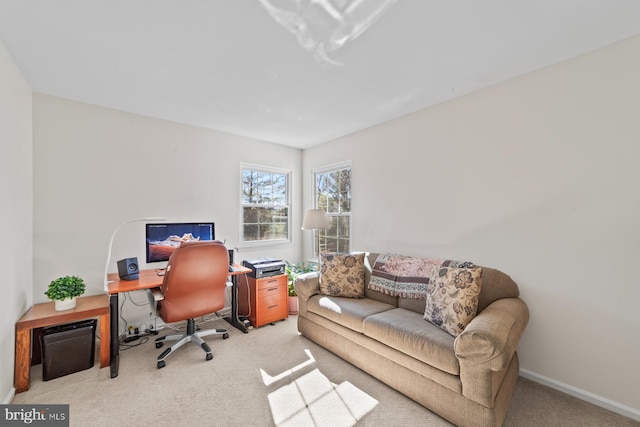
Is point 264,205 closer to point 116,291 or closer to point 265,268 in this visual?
point 265,268

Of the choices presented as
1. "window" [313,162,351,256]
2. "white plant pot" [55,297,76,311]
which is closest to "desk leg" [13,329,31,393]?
"white plant pot" [55,297,76,311]

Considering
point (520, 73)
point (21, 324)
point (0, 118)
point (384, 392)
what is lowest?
point (384, 392)

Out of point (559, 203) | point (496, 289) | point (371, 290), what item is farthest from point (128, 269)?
point (559, 203)

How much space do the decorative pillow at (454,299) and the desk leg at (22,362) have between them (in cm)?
313

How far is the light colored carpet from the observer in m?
1.77

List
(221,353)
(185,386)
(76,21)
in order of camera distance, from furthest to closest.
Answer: (221,353) < (185,386) < (76,21)

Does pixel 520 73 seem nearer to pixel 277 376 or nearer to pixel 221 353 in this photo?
pixel 277 376

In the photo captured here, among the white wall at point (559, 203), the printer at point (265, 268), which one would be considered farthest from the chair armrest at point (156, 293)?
the white wall at point (559, 203)

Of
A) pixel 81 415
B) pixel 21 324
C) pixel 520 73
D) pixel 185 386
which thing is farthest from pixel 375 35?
pixel 21 324

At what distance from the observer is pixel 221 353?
Answer: 2.62 m

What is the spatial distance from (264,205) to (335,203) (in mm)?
1108

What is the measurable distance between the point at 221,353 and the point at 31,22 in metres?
2.83

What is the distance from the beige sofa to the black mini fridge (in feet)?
6.57

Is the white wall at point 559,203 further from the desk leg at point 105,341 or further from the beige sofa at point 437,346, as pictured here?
the desk leg at point 105,341
